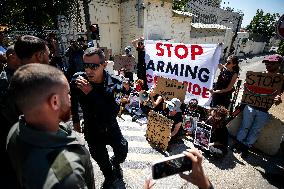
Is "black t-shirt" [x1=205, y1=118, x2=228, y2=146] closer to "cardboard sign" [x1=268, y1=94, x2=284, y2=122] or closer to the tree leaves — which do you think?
"cardboard sign" [x1=268, y1=94, x2=284, y2=122]

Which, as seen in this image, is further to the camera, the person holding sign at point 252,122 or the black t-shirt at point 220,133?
the black t-shirt at point 220,133

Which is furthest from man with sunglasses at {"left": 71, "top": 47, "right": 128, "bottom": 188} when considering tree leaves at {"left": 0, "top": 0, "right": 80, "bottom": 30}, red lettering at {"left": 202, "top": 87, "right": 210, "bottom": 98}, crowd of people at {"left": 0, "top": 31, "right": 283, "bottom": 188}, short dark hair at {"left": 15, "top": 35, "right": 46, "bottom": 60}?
tree leaves at {"left": 0, "top": 0, "right": 80, "bottom": 30}

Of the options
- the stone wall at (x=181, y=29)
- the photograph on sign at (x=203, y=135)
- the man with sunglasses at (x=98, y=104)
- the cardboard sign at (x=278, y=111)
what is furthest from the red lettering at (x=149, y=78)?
the stone wall at (x=181, y=29)

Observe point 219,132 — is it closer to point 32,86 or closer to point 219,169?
point 219,169

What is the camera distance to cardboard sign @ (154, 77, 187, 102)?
5570 millimetres

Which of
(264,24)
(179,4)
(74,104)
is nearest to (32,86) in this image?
(74,104)

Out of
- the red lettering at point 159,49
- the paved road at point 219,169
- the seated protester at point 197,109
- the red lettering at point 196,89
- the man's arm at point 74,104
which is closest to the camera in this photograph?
the man's arm at point 74,104

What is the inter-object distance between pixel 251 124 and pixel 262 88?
81 centimetres

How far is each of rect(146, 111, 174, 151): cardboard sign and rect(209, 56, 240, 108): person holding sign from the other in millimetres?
1396

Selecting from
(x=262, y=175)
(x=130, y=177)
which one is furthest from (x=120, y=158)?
(x=262, y=175)

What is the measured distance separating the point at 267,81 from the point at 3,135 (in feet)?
15.2

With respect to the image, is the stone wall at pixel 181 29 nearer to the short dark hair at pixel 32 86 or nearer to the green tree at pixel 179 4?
the green tree at pixel 179 4

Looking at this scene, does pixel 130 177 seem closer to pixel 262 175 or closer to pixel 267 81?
pixel 262 175

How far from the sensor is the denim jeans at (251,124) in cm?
493
